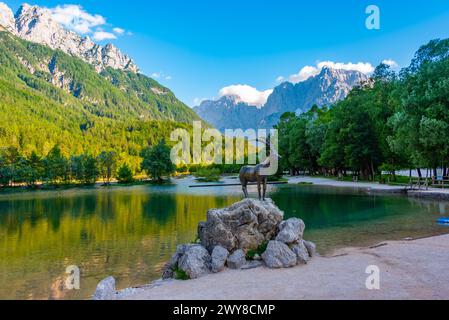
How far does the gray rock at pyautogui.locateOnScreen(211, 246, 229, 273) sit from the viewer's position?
1049 centimetres

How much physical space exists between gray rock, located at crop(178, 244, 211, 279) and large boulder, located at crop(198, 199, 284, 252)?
2.19 feet

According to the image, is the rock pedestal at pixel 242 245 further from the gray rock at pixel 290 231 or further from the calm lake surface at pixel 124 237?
the calm lake surface at pixel 124 237

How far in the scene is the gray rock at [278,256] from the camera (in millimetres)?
10469

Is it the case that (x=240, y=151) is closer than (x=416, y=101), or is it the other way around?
(x=416, y=101)

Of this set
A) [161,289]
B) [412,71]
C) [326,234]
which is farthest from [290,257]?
[412,71]

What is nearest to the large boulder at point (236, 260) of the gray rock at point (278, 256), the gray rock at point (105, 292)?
the gray rock at point (278, 256)

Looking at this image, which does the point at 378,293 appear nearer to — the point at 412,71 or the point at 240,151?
the point at 412,71

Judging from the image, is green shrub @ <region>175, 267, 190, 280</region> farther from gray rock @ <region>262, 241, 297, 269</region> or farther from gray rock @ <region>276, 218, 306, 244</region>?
gray rock @ <region>276, 218, 306, 244</region>

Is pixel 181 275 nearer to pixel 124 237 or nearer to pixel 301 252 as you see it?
pixel 301 252

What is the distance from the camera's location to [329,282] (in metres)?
8.46

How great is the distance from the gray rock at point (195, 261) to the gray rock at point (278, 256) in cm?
190

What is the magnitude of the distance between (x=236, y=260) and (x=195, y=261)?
1351 mm

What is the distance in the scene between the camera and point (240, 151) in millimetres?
159875
